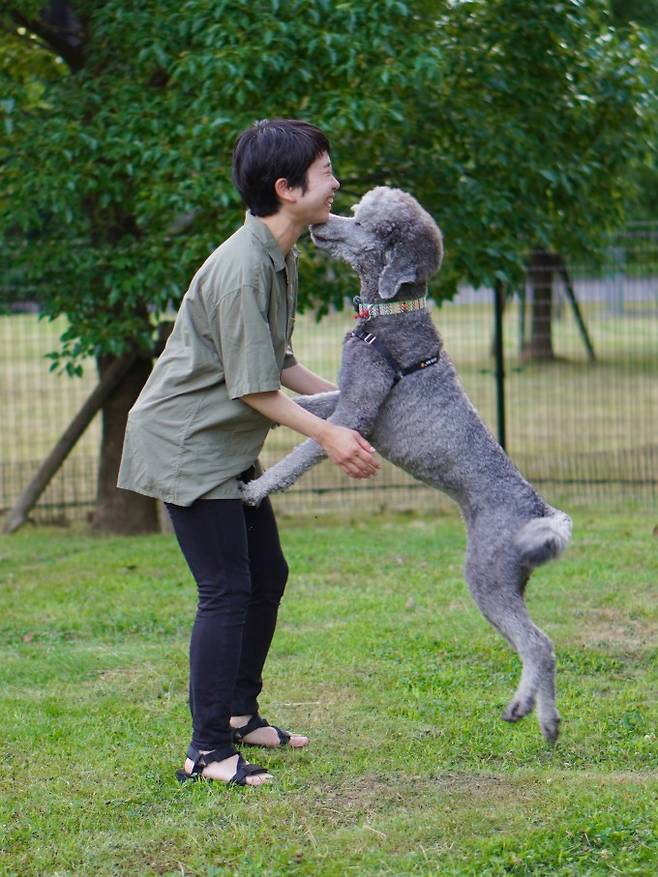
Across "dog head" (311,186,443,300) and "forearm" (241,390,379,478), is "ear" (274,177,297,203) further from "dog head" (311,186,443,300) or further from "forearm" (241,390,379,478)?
"forearm" (241,390,379,478)

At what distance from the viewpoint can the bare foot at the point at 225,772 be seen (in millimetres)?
3846

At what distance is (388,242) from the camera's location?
3.68 m

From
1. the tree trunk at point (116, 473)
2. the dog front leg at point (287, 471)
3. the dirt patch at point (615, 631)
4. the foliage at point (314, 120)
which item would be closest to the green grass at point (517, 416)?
the tree trunk at point (116, 473)

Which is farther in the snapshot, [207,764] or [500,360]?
[500,360]

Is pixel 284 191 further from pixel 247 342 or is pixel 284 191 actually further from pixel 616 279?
pixel 616 279

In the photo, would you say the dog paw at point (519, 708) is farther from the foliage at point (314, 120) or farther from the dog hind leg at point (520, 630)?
the foliage at point (314, 120)

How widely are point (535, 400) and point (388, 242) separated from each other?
33.8ft

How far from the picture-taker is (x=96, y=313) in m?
7.73

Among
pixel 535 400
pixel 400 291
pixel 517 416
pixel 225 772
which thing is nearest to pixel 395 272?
pixel 400 291

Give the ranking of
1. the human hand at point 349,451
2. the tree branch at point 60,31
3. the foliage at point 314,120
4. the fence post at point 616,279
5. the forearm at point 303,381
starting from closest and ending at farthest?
the human hand at point 349,451, the forearm at point 303,381, the foliage at point 314,120, the tree branch at point 60,31, the fence post at point 616,279

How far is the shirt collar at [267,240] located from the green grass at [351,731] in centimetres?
166

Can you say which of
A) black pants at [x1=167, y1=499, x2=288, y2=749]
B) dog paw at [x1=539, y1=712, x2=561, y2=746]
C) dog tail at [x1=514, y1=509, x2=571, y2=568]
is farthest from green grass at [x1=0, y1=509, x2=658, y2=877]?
dog tail at [x1=514, y1=509, x2=571, y2=568]

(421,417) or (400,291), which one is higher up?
(400,291)

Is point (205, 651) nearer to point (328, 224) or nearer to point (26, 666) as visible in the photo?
point (328, 224)
